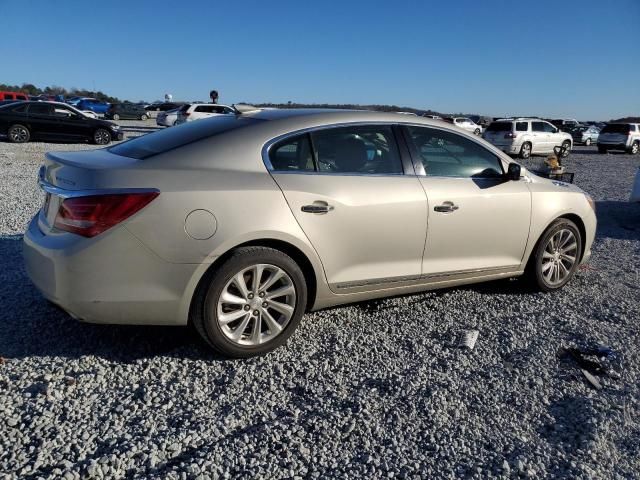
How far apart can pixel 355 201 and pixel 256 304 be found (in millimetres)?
945

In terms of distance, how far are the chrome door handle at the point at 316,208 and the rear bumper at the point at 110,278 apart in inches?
31.9

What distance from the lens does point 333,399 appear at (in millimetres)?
2967

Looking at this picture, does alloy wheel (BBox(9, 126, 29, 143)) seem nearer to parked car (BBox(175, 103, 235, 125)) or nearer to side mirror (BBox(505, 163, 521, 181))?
parked car (BBox(175, 103, 235, 125))

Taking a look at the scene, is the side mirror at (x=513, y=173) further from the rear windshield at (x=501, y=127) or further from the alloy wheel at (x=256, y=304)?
the rear windshield at (x=501, y=127)

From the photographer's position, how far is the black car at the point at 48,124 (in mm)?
18141

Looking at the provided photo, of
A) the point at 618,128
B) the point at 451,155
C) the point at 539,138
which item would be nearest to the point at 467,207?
the point at 451,155

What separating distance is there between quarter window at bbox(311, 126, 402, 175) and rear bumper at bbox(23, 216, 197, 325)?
4.05ft

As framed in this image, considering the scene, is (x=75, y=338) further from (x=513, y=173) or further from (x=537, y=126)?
(x=537, y=126)

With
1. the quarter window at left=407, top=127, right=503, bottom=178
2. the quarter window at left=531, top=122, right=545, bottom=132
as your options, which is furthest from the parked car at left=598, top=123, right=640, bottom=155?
the quarter window at left=407, top=127, right=503, bottom=178

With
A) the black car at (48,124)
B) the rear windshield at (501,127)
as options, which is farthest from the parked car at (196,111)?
the rear windshield at (501,127)

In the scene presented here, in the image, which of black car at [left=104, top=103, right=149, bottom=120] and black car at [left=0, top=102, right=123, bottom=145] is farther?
black car at [left=104, top=103, right=149, bottom=120]

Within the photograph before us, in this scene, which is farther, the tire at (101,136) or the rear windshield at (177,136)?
the tire at (101,136)

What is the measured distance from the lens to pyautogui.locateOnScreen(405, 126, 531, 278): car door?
13.0 feet

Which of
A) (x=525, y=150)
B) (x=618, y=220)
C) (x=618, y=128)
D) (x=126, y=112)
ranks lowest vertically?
(x=126, y=112)
